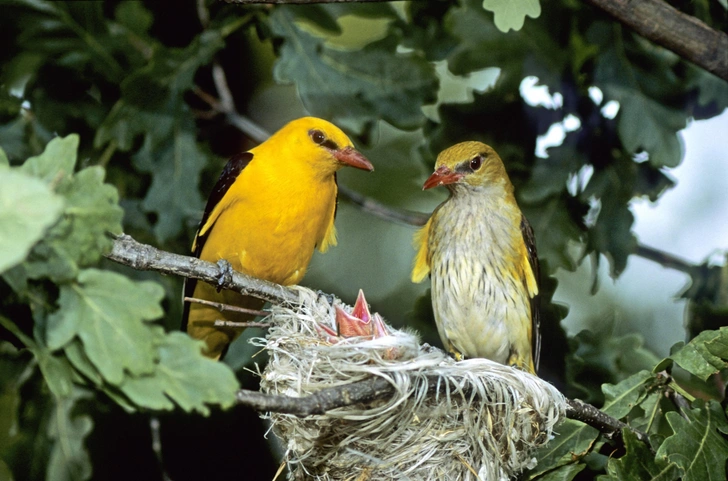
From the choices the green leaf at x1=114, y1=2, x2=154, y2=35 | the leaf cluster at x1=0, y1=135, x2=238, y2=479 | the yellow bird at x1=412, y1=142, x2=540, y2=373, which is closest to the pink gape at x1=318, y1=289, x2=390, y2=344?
the yellow bird at x1=412, y1=142, x2=540, y2=373

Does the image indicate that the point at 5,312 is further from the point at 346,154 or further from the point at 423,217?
the point at 423,217

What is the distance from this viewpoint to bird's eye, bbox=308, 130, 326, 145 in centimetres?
410

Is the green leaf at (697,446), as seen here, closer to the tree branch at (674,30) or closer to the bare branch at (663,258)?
the tree branch at (674,30)

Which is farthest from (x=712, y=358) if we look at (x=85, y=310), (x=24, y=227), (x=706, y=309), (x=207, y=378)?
(x=24, y=227)

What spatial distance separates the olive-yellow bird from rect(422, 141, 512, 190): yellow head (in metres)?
0.40

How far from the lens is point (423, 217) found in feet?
16.6

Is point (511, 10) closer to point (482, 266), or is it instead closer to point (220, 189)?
point (482, 266)

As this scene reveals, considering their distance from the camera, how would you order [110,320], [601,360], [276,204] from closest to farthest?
[110,320]
[276,204]
[601,360]

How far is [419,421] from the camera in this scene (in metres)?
3.01

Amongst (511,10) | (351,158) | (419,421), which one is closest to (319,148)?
(351,158)

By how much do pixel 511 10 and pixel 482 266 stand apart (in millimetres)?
1534

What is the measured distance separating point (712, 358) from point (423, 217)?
2.40 meters

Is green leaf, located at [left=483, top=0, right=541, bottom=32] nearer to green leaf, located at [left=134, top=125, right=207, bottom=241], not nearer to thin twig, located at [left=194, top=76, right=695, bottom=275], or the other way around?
green leaf, located at [left=134, top=125, right=207, bottom=241]

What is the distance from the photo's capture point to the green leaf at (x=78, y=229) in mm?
1816
